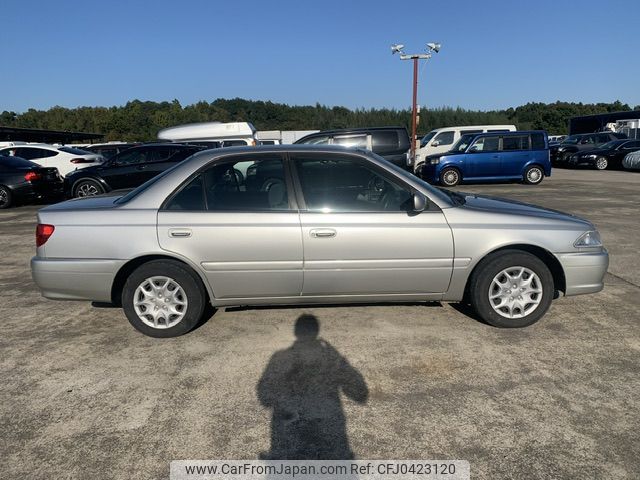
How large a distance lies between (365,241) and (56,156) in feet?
46.5

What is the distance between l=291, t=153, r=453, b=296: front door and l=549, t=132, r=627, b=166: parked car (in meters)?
22.3

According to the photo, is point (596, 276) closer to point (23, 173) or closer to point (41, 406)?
point (41, 406)

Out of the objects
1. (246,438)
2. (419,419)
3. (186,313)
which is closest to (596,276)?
(419,419)

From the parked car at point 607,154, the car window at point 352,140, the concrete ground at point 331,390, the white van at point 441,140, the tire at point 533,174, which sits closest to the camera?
the concrete ground at point 331,390

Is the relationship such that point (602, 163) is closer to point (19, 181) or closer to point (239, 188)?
point (239, 188)

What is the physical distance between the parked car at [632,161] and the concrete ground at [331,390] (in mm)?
18813

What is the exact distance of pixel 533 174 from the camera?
1511cm

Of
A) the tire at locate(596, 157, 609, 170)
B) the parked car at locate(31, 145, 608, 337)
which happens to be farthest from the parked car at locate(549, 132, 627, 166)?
the parked car at locate(31, 145, 608, 337)

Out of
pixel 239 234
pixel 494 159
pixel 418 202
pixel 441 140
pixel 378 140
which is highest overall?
pixel 441 140

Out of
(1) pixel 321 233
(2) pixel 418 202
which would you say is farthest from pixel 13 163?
(2) pixel 418 202

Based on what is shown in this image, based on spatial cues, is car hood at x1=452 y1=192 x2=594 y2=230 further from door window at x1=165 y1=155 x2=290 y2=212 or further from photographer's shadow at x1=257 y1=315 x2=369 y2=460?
photographer's shadow at x1=257 y1=315 x2=369 y2=460

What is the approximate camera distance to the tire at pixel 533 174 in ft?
49.4

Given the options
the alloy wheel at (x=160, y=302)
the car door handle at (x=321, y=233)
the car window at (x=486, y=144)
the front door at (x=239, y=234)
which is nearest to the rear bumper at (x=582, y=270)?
the car door handle at (x=321, y=233)

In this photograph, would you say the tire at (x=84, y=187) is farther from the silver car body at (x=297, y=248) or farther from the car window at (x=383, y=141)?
the silver car body at (x=297, y=248)
